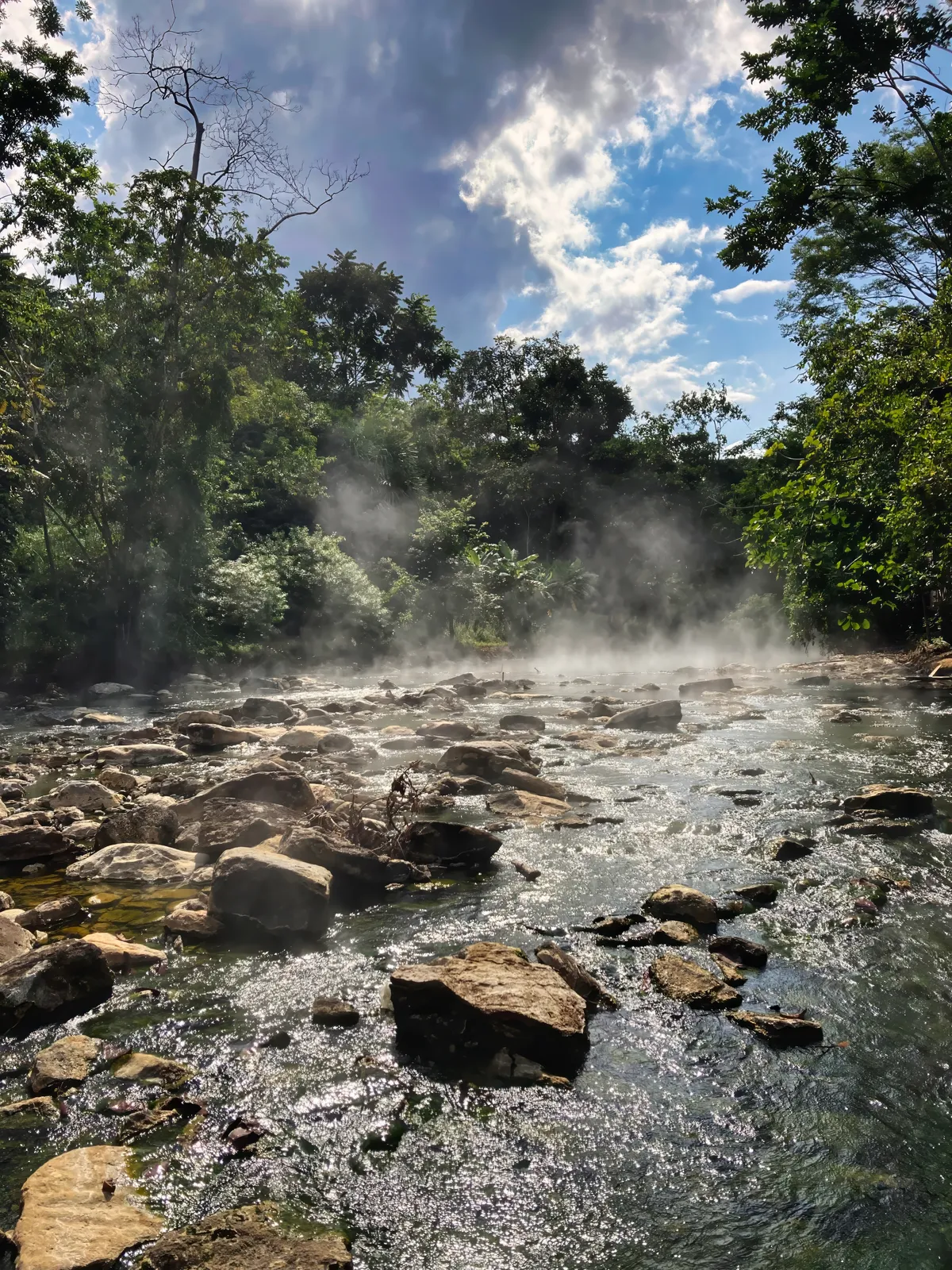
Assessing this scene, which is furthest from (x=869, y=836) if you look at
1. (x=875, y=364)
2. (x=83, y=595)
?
(x=83, y=595)

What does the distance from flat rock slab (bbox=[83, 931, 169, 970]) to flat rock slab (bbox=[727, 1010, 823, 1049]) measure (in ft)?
9.68

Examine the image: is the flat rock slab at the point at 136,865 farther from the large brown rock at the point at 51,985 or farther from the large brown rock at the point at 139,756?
the large brown rock at the point at 139,756

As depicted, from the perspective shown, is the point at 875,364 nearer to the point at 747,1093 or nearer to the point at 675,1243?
the point at 747,1093

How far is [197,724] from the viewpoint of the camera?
36.9 ft

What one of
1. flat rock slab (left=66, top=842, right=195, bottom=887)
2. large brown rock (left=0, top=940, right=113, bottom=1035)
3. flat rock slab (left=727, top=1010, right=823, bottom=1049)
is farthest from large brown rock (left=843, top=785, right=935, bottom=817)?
large brown rock (left=0, top=940, right=113, bottom=1035)

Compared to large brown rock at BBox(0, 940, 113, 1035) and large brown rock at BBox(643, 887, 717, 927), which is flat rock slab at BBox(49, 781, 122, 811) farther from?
large brown rock at BBox(643, 887, 717, 927)

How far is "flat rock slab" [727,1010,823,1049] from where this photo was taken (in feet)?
10.6

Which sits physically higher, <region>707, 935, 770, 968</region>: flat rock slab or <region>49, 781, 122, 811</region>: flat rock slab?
<region>707, 935, 770, 968</region>: flat rock slab

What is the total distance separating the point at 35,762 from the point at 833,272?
25209 mm

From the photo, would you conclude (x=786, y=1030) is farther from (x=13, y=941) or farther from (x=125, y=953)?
(x=13, y=941)

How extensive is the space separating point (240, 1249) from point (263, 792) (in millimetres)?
4640

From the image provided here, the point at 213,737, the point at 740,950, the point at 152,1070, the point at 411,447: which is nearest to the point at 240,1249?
the point at 152,1070

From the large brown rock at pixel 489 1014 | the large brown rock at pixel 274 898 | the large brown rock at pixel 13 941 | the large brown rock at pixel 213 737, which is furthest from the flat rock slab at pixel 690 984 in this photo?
the large brown rock at pixel 213 737

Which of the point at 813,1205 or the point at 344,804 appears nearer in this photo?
the point at 813,1205
